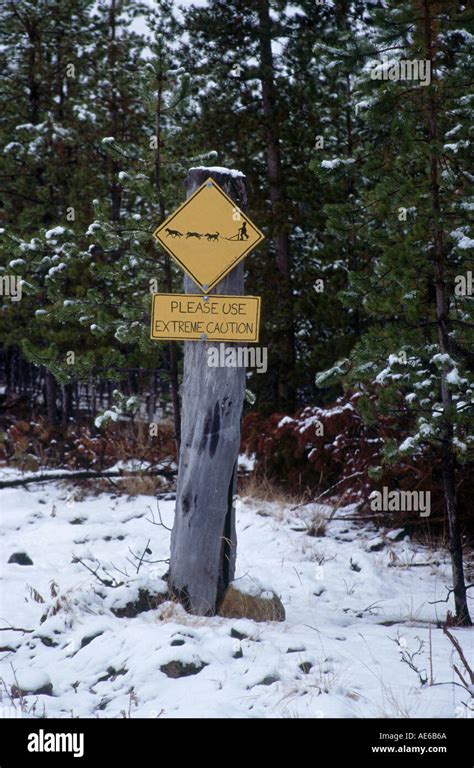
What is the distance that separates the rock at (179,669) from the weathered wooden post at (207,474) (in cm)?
82

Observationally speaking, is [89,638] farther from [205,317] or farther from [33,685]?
[205,317]

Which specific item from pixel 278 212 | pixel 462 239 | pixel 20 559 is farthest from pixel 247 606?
pixel 278 212

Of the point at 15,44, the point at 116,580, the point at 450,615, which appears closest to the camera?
the point at 450,615

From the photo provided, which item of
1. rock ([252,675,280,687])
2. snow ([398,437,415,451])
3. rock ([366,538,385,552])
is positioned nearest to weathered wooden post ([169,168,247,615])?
rock ([252,675,280,687])

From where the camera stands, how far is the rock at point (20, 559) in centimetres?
651

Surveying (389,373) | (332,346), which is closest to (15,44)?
(332,346)

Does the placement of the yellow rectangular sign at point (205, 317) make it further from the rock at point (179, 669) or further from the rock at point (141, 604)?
the rock at point (179, 669)

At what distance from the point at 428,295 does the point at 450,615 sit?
2440 millimetres

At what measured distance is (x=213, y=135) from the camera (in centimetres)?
1125

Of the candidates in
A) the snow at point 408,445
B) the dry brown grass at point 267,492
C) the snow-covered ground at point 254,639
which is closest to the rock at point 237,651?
the snow-covered ground at point 254,639

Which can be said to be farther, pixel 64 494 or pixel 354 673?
pixel 64 494

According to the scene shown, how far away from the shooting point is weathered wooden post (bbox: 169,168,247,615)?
15.5ft
